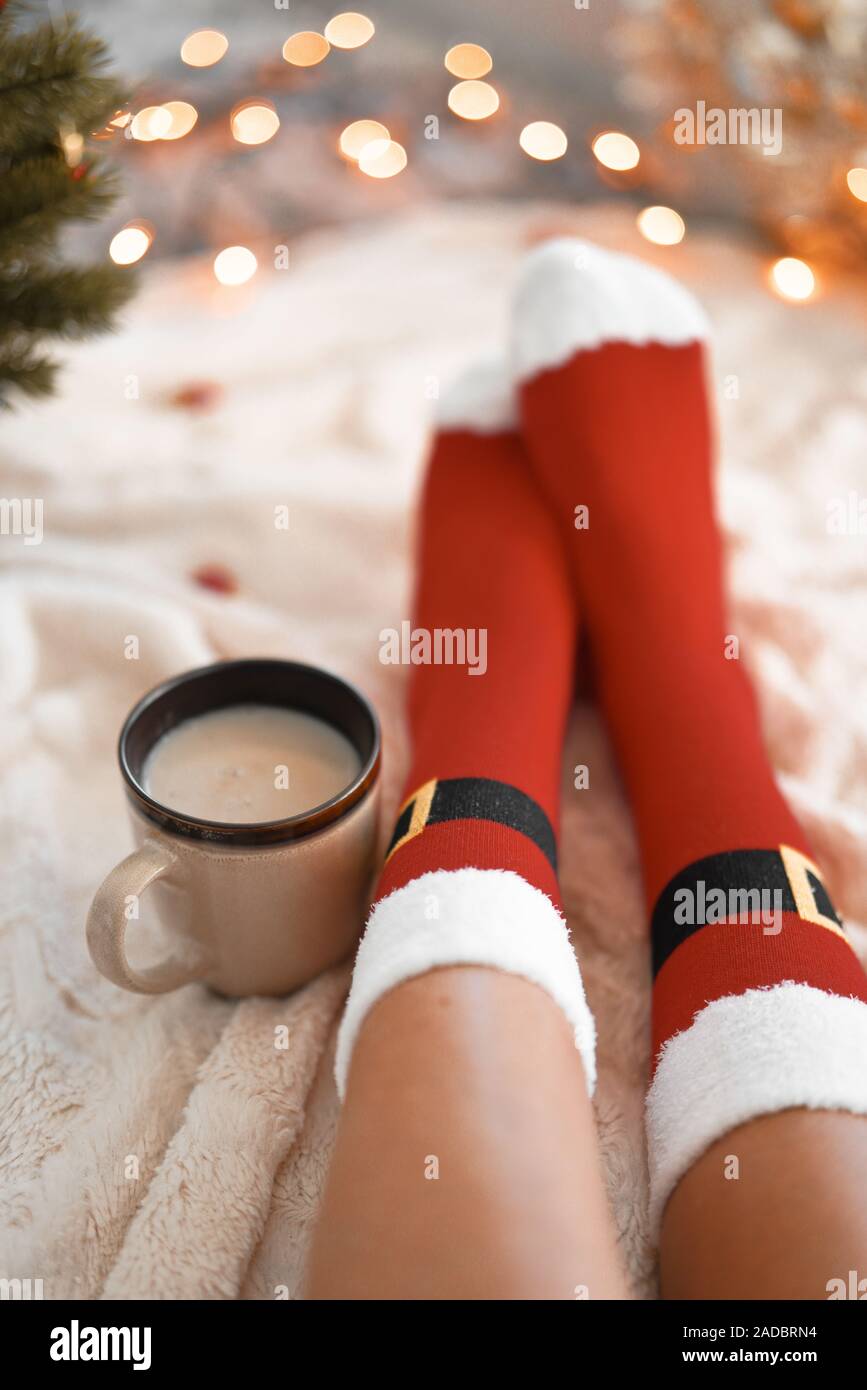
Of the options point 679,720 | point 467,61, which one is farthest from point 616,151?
point 679,720

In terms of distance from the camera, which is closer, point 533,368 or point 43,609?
point 43,609

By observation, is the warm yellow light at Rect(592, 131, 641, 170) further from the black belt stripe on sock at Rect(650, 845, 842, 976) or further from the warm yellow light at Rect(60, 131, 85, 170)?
the black belt stripe on sock at Rect(650, 845, 842, 976)

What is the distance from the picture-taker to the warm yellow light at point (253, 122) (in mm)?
1204

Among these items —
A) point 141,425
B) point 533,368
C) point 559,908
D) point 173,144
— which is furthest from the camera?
point 173,144

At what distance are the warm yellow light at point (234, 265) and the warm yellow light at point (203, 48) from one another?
21cm

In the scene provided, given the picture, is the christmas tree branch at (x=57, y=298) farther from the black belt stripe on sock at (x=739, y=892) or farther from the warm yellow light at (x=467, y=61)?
the warm yellow light at (x=467, y=61)

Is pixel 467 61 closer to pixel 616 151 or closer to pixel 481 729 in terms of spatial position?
pixel 616 151

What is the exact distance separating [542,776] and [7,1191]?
333mm

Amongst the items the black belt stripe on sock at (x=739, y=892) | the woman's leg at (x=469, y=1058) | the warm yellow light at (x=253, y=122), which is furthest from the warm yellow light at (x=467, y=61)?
the black belt stripe on sock at (x=739, y=892)

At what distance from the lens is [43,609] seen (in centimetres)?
76

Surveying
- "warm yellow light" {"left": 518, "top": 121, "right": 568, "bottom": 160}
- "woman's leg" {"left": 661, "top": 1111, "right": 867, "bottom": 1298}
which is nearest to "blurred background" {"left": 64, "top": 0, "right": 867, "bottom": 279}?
"warm yellow light" {"left": 518, "top": 121, "right": 568, "bottom": 160}

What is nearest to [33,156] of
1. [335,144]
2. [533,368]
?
[533,368]

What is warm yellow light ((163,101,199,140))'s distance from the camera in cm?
114
